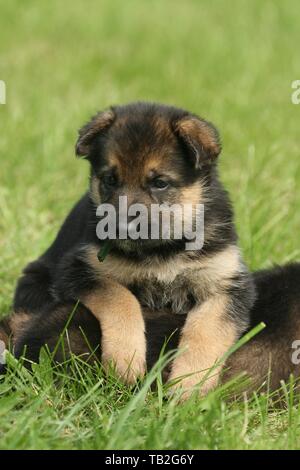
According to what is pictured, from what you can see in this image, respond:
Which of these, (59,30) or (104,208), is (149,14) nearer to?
(59,30)

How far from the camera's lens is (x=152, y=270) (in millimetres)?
4430

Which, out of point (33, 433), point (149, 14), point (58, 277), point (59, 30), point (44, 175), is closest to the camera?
point (33, 433)

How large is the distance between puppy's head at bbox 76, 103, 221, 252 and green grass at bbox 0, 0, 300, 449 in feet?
3.07

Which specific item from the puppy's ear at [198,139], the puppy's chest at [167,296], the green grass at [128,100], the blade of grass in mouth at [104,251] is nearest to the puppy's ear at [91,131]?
the puppy's ear at [198,139]

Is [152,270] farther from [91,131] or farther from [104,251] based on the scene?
[91,131]

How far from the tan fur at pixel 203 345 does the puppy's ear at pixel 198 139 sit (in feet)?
2.43

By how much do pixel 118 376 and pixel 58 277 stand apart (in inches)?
33.3

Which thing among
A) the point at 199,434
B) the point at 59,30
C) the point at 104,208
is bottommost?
the point at 199,434

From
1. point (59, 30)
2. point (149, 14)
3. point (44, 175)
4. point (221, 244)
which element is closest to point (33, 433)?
point (221, 244)

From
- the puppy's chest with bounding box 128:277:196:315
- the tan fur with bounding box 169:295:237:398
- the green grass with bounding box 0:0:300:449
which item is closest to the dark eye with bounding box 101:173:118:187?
the puppy's chest with bounding box 128:277:196:315

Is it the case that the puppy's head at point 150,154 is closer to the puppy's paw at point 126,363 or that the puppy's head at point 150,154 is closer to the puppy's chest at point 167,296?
the puppy's chest at point 167,296

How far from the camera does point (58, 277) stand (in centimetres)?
471

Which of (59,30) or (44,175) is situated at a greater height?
(59,30)

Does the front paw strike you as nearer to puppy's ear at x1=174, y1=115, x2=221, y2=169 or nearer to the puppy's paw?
the puppy's paw
